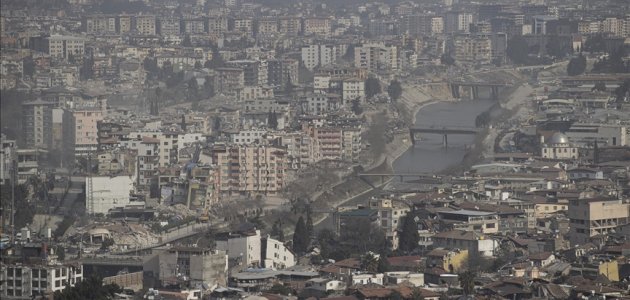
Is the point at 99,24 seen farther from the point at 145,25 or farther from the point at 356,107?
the point at 356,107

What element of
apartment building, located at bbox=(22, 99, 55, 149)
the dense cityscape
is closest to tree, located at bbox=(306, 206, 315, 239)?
the dense cityscape

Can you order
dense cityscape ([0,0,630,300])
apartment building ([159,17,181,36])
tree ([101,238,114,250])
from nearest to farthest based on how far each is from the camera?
1. dense cityscape ([0,0,630,300])
2. tree ([101,238,114,250])
3. apartment building ([159,17,181,36])

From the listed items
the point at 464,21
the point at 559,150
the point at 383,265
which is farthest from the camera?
the point at 464,21

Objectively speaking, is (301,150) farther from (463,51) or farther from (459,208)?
(463,51)

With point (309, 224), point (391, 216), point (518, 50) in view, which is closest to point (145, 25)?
point (518, 50)

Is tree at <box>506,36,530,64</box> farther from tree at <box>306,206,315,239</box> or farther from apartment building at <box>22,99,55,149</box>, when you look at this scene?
tree at <box>306,206,315,239</box>

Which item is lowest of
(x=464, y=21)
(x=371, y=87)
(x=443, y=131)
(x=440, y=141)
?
(x=440, y=141)
